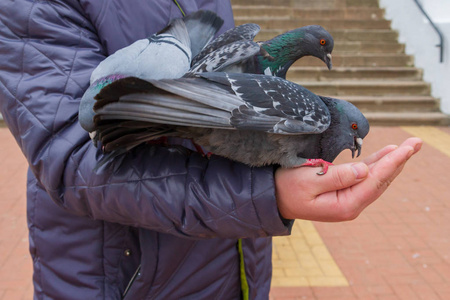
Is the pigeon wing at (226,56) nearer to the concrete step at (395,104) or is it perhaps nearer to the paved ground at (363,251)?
the paved ground at (363,251)

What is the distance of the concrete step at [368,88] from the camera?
9656mm

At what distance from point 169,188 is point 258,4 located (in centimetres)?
1136

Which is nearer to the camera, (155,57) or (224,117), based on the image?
(224,117)

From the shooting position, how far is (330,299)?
386cm

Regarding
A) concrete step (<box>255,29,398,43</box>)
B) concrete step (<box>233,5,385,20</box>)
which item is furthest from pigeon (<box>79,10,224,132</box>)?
concrete step (<box>233,5,385,20</box>)

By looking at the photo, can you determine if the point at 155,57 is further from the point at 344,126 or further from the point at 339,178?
the point at 344,126

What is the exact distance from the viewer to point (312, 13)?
37.4ft

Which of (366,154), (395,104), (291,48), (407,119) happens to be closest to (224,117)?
(291,48)

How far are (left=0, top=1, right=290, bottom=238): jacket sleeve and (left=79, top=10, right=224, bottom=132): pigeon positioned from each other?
11 cm

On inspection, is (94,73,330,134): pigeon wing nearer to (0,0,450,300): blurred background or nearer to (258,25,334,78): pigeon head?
(258,25,334,78): pigeon head

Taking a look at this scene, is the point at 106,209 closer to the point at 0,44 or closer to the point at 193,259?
the point at 193,259

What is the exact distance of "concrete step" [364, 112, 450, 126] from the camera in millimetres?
8961

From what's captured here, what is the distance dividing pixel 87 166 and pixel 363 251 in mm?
3904

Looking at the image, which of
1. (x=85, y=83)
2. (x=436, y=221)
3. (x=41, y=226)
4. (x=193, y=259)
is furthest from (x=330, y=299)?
(x=85, y=83)
